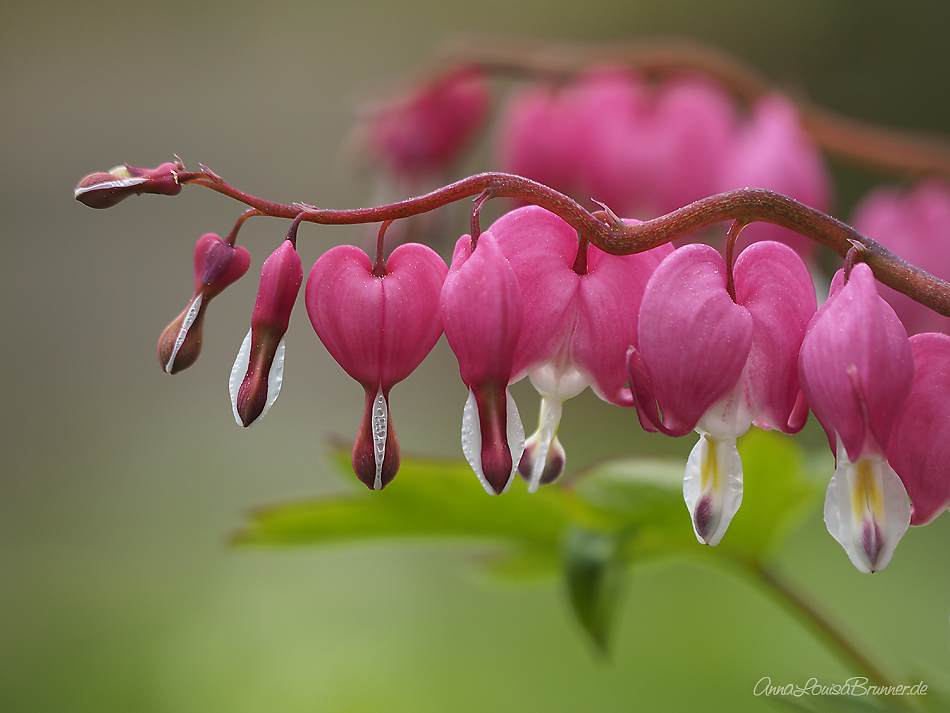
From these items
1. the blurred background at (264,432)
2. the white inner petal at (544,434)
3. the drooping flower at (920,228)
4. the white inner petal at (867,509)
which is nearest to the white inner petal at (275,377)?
the white inner petal at (544,434)

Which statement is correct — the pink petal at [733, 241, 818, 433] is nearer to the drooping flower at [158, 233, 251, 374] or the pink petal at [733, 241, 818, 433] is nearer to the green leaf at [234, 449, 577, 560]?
the drooping flower at [158, 233, 251, 374]

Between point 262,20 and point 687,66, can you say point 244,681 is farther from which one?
point 262,20

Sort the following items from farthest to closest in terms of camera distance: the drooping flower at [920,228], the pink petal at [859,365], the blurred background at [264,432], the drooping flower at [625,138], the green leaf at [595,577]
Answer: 1. the blurred background at [264,432]
2. the drooping flower at [625,138]
3. the drooping flower at [920,228]
4. the green leaf at [595,577]
5. the pink petal at [859,365]

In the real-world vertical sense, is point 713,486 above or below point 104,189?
below

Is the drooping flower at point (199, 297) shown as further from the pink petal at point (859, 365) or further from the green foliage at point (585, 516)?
the green foliage at point (585, 516)

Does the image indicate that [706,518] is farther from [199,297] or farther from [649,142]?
[649,142]

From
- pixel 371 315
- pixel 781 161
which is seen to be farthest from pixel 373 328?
pixel 781 161
